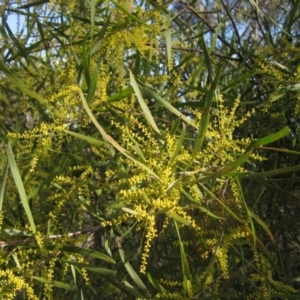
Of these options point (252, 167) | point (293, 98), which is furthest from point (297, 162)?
point (293, 98)

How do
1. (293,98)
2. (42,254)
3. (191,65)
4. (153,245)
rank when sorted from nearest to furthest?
(42,254) → (293,98) → (153,245) → (191,65)

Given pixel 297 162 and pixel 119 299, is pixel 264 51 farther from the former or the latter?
pixel 119 299

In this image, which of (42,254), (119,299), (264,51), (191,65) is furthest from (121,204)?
(191,65)

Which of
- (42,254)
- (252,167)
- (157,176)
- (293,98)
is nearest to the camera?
(157,176)

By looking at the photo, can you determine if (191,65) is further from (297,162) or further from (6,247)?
(6,247)

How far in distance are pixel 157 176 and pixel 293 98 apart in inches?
26.9

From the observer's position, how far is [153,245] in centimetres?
200

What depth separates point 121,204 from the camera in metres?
1.13

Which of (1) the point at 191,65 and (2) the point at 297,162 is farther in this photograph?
(1) the point at 191,65

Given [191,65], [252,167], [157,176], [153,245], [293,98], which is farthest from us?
[191,65]

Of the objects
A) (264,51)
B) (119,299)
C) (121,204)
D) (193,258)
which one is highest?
(264,51)

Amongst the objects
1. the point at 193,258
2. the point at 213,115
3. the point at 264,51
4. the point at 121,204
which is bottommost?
the point at 193,258

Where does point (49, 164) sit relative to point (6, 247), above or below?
above

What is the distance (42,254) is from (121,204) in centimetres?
28
